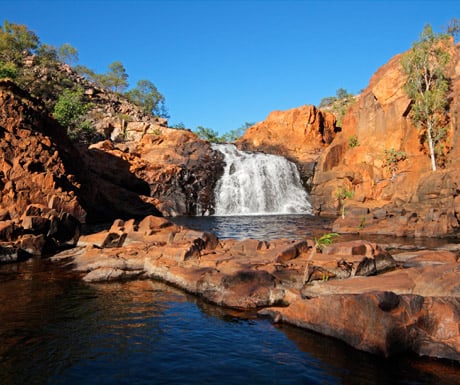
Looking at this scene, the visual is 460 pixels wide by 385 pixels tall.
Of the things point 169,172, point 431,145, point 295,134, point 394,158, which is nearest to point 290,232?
point 431,145

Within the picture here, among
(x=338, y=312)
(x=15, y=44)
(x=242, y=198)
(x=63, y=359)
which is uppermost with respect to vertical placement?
(x=15, y=44)

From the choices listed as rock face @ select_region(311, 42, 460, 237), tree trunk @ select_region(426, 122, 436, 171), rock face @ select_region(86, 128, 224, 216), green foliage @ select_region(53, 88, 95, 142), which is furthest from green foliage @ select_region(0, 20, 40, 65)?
tree trunk @ select_region(426, 122, 436, 171)

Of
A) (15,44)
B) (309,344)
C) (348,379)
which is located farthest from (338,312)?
(15,44)

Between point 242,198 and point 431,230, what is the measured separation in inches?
1000

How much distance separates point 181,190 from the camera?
49.7m

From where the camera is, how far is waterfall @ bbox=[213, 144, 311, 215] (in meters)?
47.8

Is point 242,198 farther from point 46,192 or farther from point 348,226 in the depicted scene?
point 46,192

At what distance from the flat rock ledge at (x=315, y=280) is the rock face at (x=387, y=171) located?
44.3ft

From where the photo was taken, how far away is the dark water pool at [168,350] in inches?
287

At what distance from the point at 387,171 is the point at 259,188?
14865 mm

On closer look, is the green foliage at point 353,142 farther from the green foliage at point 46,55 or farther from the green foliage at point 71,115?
the green foliage at point 46,55

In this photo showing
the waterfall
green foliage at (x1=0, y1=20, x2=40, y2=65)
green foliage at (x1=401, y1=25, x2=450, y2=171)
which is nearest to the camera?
green foliage at (x1=401, y1=25, x2=450, y2=171)

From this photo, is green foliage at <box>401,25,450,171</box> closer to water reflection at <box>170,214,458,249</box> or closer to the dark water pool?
water reflection at <box>170,214,458,249</box>

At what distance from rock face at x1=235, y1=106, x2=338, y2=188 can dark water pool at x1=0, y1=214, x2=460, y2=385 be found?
48434 millimetres
